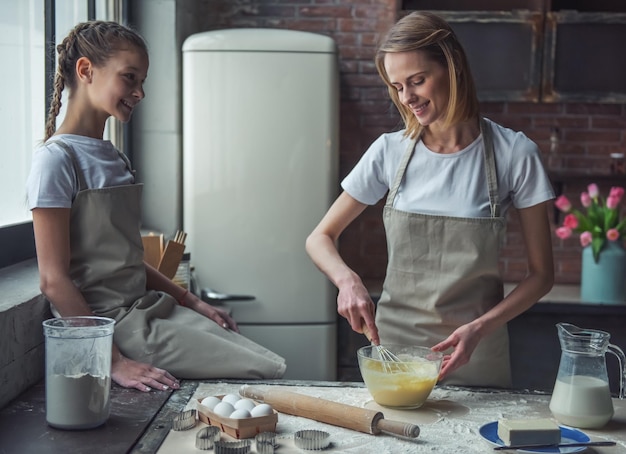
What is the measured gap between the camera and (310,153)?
326 cm

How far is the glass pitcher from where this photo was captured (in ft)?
4.69

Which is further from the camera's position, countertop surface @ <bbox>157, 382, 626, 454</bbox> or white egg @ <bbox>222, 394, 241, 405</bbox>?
white egg @ <bbox>222, 394, 241, 405</bbox>

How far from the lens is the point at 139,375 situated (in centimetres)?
165

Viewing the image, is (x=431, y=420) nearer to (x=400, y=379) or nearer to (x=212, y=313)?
(x=400, y=379)

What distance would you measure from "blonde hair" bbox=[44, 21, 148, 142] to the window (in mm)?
456

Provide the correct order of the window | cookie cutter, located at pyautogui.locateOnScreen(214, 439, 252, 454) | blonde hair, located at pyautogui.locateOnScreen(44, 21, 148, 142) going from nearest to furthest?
cookie cutter, located at pyautogui.locateOnScreen(214, 439, 252, 454) → blonde hair, located at pyautogui.locateOnScreen(44, 21, 148, 142) → the window

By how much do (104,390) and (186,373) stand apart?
1.05 ft

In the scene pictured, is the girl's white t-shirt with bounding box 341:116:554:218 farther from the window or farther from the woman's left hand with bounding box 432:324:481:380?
the window

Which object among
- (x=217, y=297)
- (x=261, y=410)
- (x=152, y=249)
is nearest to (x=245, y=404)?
(x=261, y=410)

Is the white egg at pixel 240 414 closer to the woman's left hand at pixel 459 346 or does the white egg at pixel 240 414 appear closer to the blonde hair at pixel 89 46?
the woman's left hand at pixel 459 346

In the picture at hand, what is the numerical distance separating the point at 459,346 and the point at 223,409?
53 centimetres

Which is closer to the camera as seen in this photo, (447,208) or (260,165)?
(447,208)

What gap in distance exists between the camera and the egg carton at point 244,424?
1.35 meters

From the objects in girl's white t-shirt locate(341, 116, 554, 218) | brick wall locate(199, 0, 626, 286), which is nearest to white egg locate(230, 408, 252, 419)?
girl's white t-shirt locate(341, 116, 554, 218)
